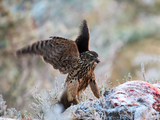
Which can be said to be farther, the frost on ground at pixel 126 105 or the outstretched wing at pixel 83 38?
the outstretched wing at pixel 83 38

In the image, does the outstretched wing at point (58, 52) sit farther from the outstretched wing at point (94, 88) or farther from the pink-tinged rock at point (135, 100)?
the pink-tinged rock at point (135, 100)

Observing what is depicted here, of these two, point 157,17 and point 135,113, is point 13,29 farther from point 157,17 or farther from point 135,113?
point 157,17

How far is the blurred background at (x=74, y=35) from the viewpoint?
7.42 meters

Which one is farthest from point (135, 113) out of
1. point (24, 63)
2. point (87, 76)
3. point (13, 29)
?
point (13, 29)

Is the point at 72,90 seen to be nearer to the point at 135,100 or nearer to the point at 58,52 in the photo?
the point at 58,52

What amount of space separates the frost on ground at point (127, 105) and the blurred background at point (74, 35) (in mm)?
802

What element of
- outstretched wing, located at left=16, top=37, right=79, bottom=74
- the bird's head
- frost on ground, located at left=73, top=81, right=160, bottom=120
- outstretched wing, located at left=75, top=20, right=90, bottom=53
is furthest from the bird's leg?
frost on ground, located at left=73, top=81, right=160, bottom=120

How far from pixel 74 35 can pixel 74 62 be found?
5.08 m

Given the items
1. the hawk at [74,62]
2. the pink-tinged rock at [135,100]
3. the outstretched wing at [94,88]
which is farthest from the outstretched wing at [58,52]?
the pink-tinged rock at [135,100]

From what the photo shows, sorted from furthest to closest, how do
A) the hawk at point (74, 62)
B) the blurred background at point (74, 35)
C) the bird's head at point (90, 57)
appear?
the blurred background at point (74, 35)
the bird's head at point (90, 57)
the hawk at point (74, 62)

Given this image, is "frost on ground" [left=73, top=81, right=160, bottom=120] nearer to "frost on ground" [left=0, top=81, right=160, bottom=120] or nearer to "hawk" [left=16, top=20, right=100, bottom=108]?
"frost on ground" [left=0, top=81, right=160, bottom=120]

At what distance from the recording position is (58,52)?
3324mm

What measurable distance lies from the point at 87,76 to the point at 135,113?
4.53 ft

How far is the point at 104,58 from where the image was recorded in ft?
32.1
